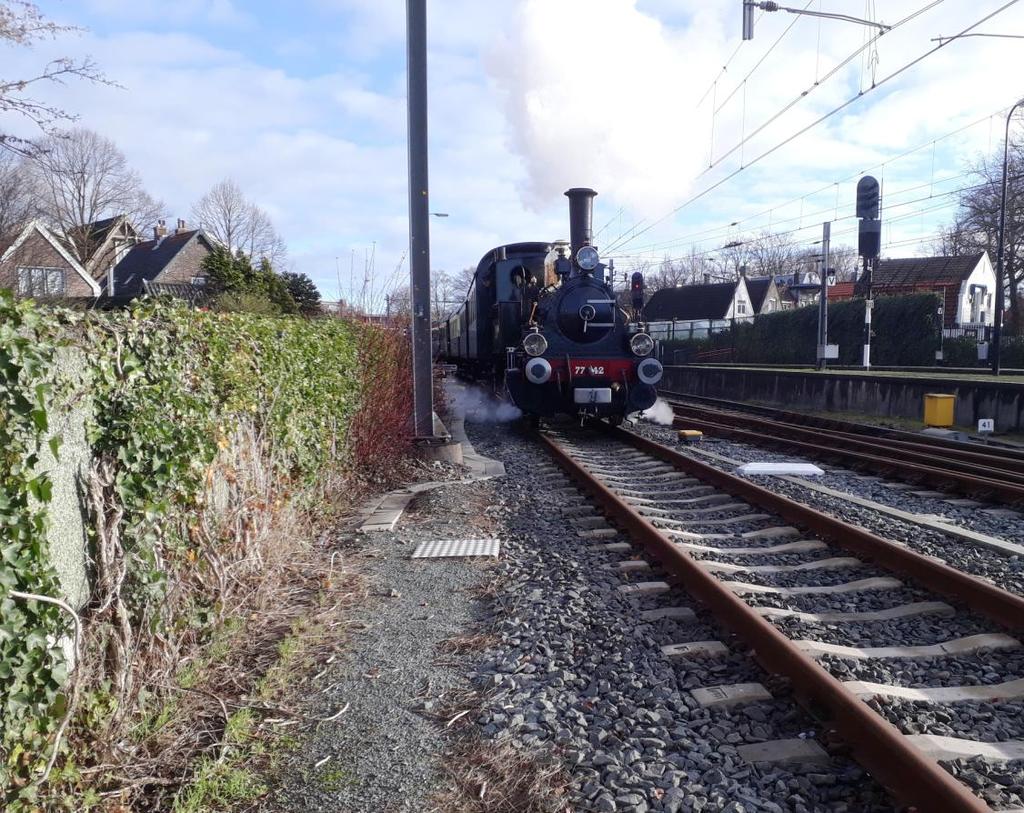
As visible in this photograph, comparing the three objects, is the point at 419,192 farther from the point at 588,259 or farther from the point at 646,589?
the point at 646,589

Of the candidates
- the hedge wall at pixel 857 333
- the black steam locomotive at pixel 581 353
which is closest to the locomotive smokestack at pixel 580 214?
the black steam locomotive at pixel 581 353

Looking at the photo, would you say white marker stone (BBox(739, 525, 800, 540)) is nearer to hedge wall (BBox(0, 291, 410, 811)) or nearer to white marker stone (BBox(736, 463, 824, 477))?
white marker stone (BBox(736, 463, 824, 477))

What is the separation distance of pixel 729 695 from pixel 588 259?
9.91 meters

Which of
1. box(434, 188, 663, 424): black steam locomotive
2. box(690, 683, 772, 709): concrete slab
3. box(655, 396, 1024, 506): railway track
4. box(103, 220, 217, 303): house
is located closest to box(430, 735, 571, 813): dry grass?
box(690, 683, 772, 709): concrete slab

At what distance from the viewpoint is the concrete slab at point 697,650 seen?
13.3 feet

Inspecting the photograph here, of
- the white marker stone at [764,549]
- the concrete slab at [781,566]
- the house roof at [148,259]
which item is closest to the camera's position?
the concrete slab at [781,566]

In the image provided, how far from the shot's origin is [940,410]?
15055 millimetres

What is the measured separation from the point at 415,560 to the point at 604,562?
1.49 m

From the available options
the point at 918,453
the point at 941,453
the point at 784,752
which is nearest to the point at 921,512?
the point at 918,453

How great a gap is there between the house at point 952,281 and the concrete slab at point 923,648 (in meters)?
47.5

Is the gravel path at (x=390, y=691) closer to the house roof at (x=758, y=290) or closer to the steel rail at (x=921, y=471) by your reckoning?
the steel rail at (x=921, y=471)

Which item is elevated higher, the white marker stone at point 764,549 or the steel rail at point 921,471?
the steel rail at point 921,471

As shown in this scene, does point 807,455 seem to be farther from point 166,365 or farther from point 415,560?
point 166,365

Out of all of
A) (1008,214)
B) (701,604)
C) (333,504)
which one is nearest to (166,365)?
(701,604)
